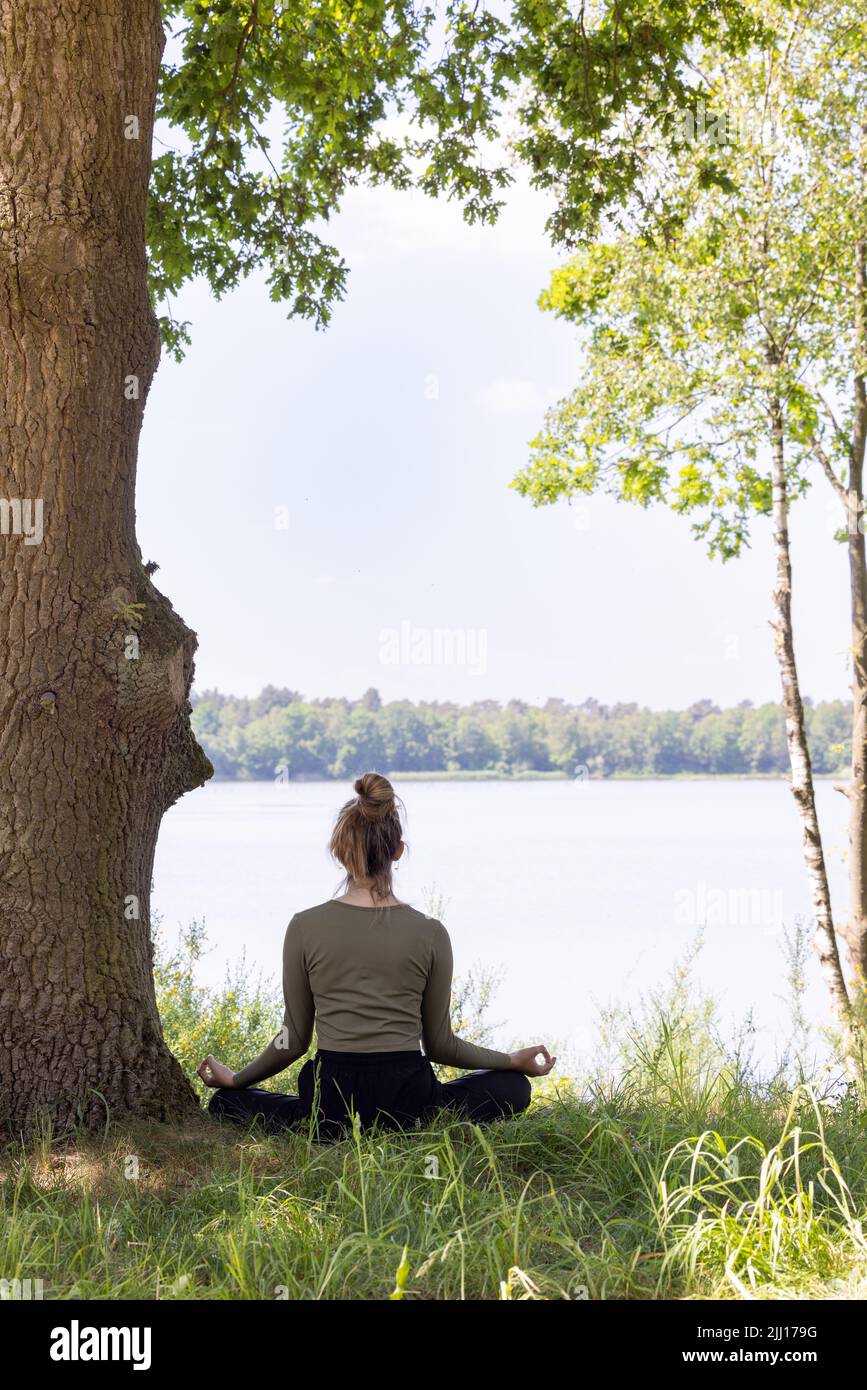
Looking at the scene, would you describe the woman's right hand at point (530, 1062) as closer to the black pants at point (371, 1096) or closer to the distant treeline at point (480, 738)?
the black pants at point (371, 1096)

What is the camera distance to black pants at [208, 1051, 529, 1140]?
4.20 metres

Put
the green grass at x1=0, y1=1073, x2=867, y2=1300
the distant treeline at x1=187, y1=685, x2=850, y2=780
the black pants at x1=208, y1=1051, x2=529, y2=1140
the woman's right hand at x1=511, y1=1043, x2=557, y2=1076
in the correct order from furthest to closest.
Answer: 1. the distant treeline at x1=187, y1=685, x2=850, y2=780
2. the woman's right hand at x1=511, y1=1043, x2=557, y2=1076
3. the black pants at x1=208, y1=1051, x2=529, y2=1140
4. the green grass at x1=0, y1=1073, x2=867, y2=1300

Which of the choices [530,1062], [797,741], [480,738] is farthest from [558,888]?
[530,1062]

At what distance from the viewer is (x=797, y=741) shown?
10.3m

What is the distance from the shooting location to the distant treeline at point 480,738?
74.7 feet

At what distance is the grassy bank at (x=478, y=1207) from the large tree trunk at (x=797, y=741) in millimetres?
5642

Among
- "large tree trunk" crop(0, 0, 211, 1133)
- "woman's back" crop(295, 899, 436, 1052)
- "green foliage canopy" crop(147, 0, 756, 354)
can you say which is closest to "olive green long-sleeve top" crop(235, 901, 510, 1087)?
"woman's back" crop(295, 899, 436, 1052)

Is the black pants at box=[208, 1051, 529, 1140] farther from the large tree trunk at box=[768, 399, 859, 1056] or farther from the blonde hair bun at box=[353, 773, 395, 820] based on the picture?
the large tree trunk at box=[768, 399, 859, 1056]

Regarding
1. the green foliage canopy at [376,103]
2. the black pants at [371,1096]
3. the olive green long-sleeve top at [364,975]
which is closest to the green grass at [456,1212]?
the black pants at [371,1096]

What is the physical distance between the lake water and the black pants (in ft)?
2.12

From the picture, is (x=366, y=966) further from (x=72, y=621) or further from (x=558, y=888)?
(x=558, y=888)

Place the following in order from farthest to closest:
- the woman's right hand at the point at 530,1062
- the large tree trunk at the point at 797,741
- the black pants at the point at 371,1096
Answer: the large tree trunk at the point at 797,741
the woman's right hand at the point at 530,1062
the black pants at the point at 371,1096

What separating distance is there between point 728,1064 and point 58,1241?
329 centimetres
